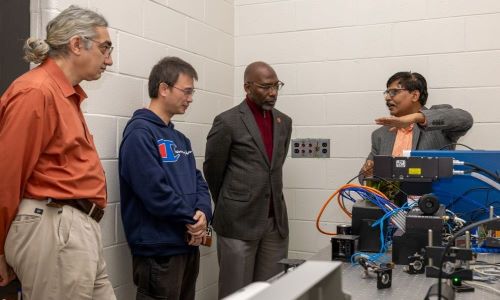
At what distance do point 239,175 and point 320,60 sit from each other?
1176 mm

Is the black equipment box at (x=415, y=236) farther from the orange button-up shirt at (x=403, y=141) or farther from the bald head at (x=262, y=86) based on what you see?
the bald head at (x=262, y=86)

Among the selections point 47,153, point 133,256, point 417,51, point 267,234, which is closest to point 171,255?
point 133,256

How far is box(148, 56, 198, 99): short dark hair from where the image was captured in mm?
2561

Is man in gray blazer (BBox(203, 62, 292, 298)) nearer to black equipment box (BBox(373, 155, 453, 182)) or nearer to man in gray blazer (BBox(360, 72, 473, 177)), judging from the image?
man in gray blazer (BBox(360, 72, 473, 177))

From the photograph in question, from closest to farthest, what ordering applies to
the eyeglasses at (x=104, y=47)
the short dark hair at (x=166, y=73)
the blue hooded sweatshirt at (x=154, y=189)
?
1. the eyeglasses at (x=104, y=47)
2. the blue hooded sweatshirt at (x=154, y=189)
3. the short dark hair at (x=166, y=73)

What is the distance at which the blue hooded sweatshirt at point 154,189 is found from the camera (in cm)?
230

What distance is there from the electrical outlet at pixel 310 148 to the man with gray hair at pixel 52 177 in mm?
1899

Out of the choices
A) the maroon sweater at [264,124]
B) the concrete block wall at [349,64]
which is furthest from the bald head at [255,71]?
the concrete block wall at [349,64]

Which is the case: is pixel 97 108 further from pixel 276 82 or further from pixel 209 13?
pixel 209 13

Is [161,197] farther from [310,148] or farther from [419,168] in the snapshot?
[310,148]

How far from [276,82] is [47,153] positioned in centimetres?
157

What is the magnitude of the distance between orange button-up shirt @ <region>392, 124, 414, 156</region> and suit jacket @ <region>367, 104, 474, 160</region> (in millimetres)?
32

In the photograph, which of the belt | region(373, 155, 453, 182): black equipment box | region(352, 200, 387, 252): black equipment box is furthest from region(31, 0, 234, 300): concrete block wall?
region(373, 155, 453, 182): black equipment box

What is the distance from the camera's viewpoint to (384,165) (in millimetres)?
1822
